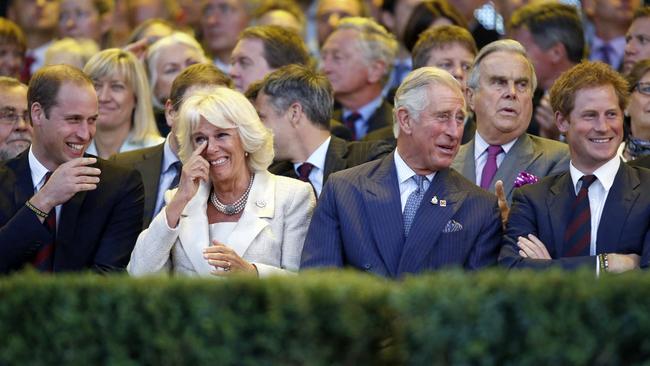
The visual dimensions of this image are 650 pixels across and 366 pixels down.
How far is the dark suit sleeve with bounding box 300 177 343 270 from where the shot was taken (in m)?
6.70

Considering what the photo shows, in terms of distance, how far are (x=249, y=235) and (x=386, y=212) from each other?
80cm

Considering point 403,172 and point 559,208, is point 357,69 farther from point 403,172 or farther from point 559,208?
point 559,208

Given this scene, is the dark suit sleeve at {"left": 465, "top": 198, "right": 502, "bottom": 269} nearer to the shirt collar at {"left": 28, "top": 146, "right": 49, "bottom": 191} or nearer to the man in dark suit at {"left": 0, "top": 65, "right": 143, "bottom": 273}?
the man in dark suit at {"left": 0, "top": 65, "right": 143, "bottom": 273}

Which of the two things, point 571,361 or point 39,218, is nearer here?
point 571,361

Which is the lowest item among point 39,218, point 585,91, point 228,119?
point 39,218

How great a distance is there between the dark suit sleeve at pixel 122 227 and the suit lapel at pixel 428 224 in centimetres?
162

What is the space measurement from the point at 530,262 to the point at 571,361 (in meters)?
1.85

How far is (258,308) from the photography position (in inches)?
188

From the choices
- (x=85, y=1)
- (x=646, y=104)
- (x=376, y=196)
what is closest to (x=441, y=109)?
(x=376, y=196)

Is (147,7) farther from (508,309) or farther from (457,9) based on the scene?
(508,309)

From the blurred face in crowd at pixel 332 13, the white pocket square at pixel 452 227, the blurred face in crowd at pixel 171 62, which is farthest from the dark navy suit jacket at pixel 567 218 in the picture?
the blurred face in crowd at pixel 332 13

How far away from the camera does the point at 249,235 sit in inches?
274

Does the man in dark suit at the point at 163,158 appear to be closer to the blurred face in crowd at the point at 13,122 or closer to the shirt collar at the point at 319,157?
the blurred face in crowd at the point at 13,122

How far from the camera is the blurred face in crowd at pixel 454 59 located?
917 centimetres
